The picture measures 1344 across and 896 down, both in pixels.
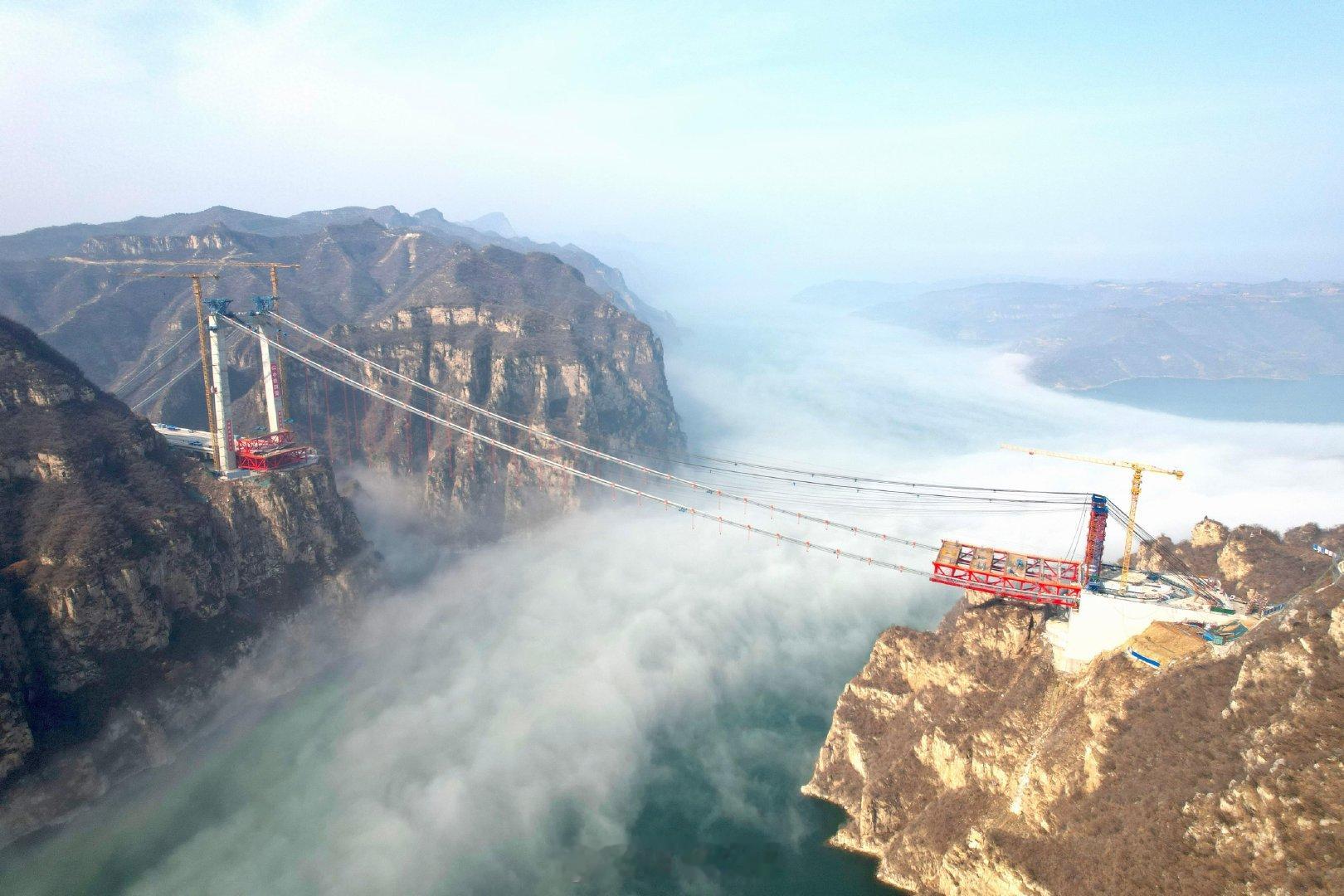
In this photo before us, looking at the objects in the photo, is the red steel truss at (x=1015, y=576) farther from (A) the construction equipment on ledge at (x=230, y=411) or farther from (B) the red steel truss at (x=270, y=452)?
(A) the construction equipment on ledge at (x=230, y=411)

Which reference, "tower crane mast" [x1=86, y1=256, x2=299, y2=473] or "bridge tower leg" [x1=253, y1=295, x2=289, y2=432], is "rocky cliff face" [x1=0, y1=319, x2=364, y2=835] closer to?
"tower crane mast" [x1=86, y1=256, x2=299, y2=473]

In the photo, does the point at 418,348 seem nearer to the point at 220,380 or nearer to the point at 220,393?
the point at 220,380

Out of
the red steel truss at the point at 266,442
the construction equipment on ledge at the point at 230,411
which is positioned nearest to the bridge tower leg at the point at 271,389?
the construction equipment on ledge at the point at 230,411

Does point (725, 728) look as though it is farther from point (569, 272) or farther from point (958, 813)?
point (569, 272)

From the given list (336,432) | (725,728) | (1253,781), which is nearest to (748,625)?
(725,728)

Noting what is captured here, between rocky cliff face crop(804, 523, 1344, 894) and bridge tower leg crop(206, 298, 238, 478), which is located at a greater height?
bridge tower leg crop(206, 298, 238, 478)

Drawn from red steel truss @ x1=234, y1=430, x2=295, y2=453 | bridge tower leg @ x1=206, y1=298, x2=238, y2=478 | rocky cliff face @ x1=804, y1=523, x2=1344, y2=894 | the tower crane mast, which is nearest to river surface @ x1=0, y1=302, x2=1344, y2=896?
rocky cliff face @ x1=804, y1=523, x2=1344, y2=894
